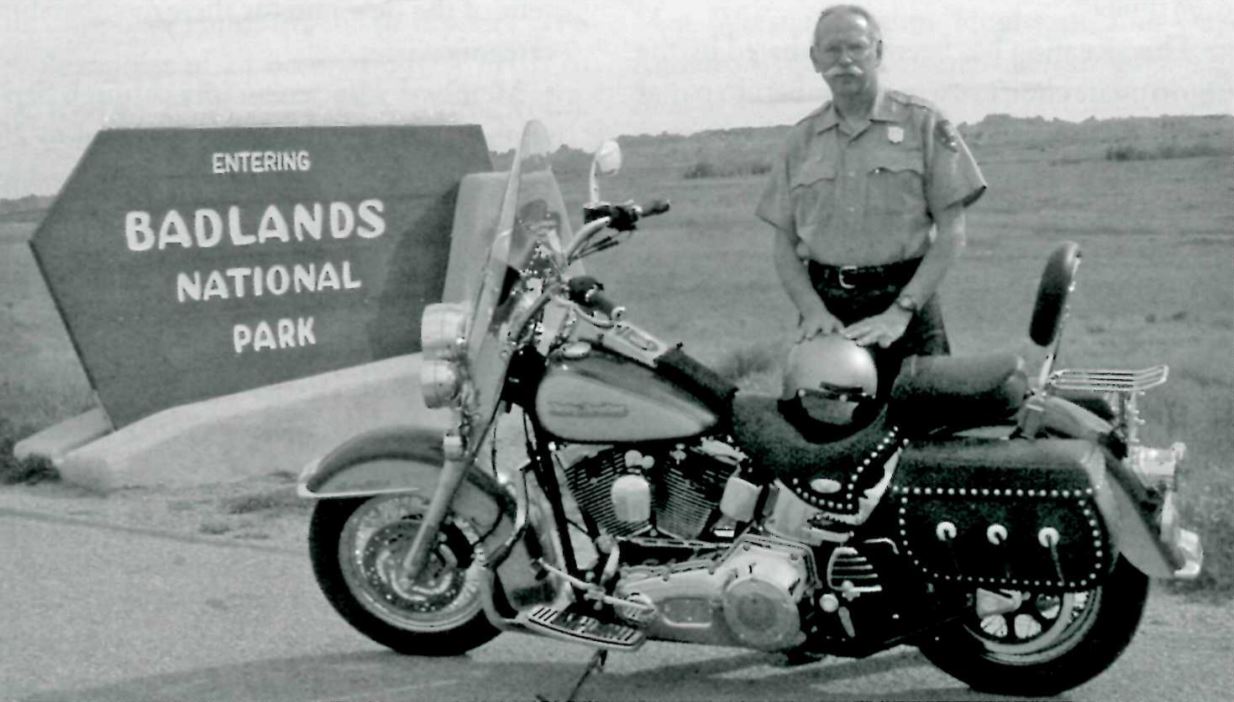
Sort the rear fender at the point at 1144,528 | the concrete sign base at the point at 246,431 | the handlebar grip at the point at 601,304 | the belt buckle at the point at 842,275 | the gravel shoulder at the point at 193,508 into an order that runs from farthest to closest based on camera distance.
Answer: the concrete sign base at the point at 246,431 < the gravel shoulder at the point at 193,508 < the belt buckle at the point at 842,275 < the handlebar grip at the point at 601,304 < the rear fender at the point at 1144,528

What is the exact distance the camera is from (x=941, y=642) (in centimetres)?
388

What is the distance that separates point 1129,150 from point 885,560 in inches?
239

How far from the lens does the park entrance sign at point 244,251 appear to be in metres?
6.76

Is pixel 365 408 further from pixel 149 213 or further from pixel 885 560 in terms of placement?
pixel 885 560

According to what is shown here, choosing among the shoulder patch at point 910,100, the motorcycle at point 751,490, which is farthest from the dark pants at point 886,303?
the motorcycle at point 751,490

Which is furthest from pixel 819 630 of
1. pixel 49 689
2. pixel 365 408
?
pixel 365 408

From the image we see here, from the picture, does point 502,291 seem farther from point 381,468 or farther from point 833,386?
point 833,386

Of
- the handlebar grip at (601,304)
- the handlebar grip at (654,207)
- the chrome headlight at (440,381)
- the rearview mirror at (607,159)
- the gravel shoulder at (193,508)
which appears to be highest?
the rearview mirror at (607,159)

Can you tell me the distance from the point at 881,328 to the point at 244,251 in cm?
395

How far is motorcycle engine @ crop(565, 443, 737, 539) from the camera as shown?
3836 millimetres

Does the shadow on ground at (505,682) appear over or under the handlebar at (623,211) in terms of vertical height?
under

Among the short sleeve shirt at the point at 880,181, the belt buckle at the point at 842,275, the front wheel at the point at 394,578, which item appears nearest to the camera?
the front wheel at the point at 394,578

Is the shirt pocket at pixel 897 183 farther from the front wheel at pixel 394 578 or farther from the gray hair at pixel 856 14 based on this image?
the front wheel at pixel 394 578

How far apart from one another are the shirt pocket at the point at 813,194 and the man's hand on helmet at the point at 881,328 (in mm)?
348
